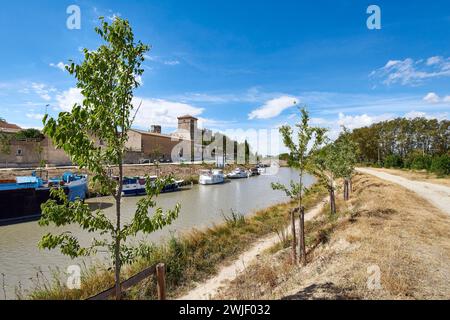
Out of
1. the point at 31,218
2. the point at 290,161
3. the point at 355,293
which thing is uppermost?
the point at 290,161

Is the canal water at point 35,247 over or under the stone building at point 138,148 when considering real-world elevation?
under

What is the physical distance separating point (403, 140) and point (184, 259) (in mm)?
83846

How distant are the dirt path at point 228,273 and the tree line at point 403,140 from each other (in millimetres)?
53051

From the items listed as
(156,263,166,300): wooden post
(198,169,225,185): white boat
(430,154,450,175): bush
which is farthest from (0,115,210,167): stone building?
(430,154,450,175): bush

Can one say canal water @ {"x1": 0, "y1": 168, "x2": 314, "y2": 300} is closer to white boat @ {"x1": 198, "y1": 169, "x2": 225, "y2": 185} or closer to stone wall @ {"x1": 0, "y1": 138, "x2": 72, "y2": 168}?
white boat @ {"x1": 198, "y1": 169, "x2": 225, "y2": 185}

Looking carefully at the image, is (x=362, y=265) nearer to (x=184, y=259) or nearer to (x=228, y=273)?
(x=228, y=273)

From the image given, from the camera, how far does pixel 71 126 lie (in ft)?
12.8

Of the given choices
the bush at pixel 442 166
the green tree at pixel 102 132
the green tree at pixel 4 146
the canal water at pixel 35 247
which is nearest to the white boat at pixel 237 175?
the canal water at pixel 35 247

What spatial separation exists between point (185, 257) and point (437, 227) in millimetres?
11130

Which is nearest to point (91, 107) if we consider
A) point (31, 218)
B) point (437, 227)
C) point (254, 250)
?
point (254, 250)

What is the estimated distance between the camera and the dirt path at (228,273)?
815cm

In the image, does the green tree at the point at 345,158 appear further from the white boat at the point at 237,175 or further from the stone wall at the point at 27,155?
the stone wall at the point at 27,155

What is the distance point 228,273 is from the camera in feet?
32.0
